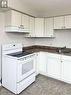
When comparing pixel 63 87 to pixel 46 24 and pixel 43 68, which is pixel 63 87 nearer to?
pixel 43 68

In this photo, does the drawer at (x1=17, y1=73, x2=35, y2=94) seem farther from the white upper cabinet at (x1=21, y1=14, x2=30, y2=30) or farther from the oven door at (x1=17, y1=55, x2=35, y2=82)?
the white upper cabinet at (x1=21, y1=14, x2=30, y2=30)

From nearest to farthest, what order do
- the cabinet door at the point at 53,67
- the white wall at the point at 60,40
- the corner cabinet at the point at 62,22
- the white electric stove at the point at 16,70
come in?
1. the white electric stove at the point at 16,70
2. the cabinet door at the point at 53,67
3. the corner cabinet at the point at 62,22
4. the white wall at the point at 60,40

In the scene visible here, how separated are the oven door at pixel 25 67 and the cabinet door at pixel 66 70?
0.94 meters

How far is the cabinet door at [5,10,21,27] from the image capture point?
8.93 ft

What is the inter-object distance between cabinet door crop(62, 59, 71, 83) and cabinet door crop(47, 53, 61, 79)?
0.16 metres

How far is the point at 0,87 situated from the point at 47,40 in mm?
2416

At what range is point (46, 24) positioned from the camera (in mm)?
3848

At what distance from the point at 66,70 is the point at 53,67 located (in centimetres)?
44

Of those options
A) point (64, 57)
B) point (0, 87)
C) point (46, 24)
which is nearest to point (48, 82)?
point (64, 57)

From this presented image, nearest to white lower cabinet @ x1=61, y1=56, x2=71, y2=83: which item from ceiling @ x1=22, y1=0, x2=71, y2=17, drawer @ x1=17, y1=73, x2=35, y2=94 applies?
drawer @ x1=17, y1=73, x2=35, y2=94

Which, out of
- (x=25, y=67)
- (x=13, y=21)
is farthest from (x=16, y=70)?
→ (x=13, y=21)

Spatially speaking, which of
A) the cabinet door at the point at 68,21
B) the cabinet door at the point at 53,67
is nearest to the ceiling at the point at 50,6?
the cabinet door at the point at 68,21

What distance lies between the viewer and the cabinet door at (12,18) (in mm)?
2722

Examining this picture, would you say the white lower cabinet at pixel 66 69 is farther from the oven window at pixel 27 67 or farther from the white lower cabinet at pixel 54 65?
the oven window at pixel 27 67
